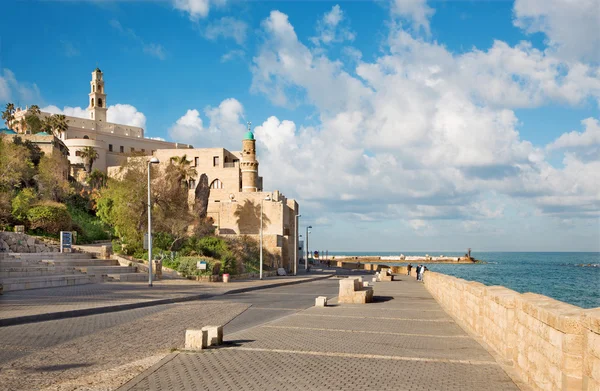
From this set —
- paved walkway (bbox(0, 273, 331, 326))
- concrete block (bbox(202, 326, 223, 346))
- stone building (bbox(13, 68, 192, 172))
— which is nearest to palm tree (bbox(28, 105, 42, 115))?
stone building (bbox(13, 68, 192, 172))

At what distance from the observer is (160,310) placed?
1841 cm

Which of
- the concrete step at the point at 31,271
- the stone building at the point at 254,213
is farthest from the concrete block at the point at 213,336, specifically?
the stone building at the point at 254,213

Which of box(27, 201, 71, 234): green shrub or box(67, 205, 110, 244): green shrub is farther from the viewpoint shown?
box(67, 205, 110, 244): green shrub

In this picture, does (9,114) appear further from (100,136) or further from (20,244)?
(20,244)

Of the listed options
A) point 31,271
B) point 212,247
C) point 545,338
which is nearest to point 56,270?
point 31,271

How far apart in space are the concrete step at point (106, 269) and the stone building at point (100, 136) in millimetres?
49731

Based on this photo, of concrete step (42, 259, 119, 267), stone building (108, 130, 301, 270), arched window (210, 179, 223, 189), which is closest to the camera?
concrete step (42, 259, 119, 267)

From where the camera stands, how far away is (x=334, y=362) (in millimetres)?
9391

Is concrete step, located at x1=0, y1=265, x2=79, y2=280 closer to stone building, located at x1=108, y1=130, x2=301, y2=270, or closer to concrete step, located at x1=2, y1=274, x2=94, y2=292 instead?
concrete step, located at x1=2, y1=274, x2=94, y2=292

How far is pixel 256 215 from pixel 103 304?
42.1 meters

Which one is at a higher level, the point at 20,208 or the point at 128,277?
the point at 20,208

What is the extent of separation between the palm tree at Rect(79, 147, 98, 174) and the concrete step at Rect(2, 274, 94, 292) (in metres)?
57.6

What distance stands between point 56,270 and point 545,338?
26091 mm

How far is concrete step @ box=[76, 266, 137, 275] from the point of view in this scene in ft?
99.3
